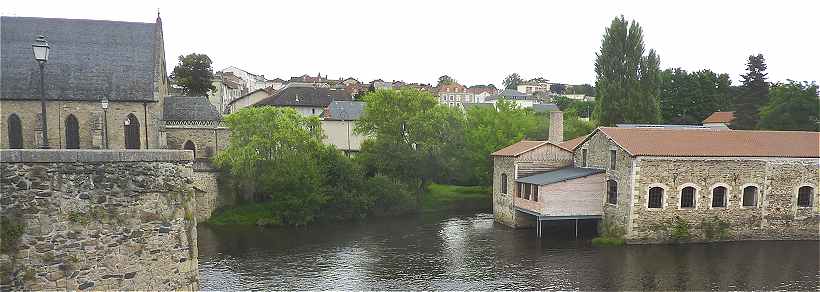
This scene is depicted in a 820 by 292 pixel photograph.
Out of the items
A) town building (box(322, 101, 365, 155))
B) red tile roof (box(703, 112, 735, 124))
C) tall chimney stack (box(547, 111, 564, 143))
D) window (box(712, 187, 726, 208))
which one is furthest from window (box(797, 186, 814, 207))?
town building (box(322, 101, 365, 155))

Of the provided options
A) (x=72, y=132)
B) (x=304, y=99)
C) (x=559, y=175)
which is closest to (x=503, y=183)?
(x=559, y=175)

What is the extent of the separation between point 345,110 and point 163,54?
16.9 m

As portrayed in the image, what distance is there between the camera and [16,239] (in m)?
7.12

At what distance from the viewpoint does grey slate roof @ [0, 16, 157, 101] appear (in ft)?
92.0

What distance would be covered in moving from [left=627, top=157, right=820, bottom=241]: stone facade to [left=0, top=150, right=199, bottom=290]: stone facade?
20.1m

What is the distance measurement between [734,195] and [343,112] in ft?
103

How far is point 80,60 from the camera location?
96.4 ft

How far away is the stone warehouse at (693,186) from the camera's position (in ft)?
76.2

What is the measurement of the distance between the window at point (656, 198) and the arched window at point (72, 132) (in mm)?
29840

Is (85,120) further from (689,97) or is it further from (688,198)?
(689,97)

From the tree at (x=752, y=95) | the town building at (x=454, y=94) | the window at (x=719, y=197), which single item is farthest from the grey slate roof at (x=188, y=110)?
the town building at (x=454, y=94)

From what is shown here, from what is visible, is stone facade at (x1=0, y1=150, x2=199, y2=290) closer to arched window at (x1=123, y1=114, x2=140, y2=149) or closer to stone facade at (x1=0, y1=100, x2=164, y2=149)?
stone facade at (x1=0, y1=100, x2=164, y2=149)

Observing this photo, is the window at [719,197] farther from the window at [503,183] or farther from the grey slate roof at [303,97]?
the grey slate roof at [303,97]

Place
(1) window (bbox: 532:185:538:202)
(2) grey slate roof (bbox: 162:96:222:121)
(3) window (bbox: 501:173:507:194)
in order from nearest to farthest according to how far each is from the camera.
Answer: (1) window (bbox: 532:185:538:202) → (3) window (bbox: 501:173:507:194) → (2) grey slate roof (bbox: 162:96:222:121)
